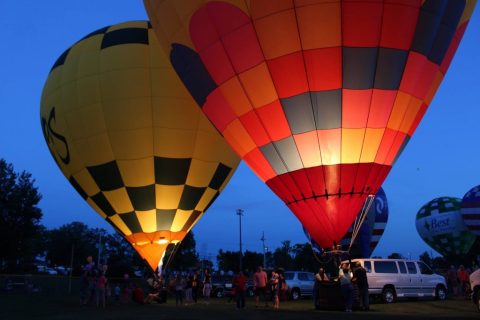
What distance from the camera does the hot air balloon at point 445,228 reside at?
115ft

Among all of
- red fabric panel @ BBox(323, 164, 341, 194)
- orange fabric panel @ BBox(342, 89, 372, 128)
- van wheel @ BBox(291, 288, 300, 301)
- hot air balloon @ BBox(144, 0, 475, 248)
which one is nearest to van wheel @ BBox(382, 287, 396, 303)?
van wheel @ BBox(291, 288, 300, 301)

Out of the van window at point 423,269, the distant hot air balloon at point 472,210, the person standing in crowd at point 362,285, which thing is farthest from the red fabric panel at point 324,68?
the distant hot air balloon at point 472,210

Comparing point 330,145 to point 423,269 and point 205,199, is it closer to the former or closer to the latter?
point 205,199

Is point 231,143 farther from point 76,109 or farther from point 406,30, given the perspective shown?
point 76,109

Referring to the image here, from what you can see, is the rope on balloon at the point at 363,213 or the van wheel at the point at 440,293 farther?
the van wheel at the point at 440,293

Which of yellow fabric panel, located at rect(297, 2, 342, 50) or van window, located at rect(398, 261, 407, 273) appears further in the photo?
van window, located at rect(398, 261, 407, 273)

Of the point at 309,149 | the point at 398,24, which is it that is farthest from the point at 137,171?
the point at 398,24

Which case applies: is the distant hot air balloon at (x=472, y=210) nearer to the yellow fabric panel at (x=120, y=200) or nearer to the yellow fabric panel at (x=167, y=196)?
the yellow fabric panel at (x=167, y=196)

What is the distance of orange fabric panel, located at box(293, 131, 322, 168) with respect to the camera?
33.3ft

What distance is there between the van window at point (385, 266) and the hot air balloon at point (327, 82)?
18.0 ft

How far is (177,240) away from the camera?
53.9ft

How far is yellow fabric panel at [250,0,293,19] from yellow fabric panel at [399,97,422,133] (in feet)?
10.6

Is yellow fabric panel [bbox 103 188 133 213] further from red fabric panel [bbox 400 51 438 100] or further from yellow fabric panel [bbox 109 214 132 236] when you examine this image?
red fabric panel [bbox 400 51 438 100]

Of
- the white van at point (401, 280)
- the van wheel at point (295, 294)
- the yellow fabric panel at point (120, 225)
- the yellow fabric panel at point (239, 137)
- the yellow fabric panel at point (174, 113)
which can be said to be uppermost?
the yellow fabric panel at point (174, 113)
